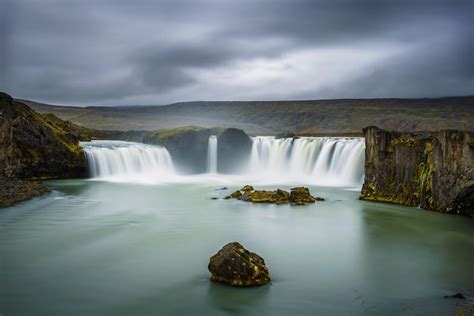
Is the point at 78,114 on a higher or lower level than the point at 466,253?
higher

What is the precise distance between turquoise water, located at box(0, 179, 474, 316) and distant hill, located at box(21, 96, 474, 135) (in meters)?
72.7

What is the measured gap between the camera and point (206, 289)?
26.0 feet

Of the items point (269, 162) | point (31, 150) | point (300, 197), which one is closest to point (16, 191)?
point (31, 150)

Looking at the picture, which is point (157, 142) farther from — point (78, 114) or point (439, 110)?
point (78, 114)

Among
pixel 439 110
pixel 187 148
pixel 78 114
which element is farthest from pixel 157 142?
pixel 78 114

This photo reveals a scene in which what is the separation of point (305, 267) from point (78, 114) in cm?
12406

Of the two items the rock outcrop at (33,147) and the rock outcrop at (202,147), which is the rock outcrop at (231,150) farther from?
the rock outcrop at (33,147)

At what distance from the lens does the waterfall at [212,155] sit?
37.9m

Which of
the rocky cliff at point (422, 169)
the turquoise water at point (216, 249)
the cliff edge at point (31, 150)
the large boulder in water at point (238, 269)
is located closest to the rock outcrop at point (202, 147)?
the cliff edge at point (31, 150)

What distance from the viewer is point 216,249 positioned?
11.1m

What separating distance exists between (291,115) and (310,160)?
284 ft

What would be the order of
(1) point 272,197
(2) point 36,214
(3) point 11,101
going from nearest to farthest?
(2) point 36,214
(1) point 272,197
(3) point 11,101

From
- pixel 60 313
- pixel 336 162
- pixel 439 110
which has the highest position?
pixel 439 110

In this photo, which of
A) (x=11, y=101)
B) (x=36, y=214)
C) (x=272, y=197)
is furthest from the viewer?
(x=11, y=101)
